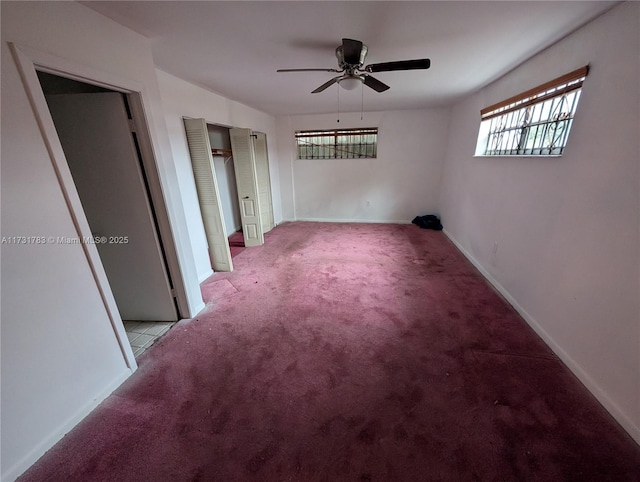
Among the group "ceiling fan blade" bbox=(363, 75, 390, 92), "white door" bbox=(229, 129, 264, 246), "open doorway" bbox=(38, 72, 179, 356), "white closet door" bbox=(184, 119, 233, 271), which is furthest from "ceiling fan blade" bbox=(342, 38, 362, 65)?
"white door" bbox=(229, 129, 264, 246)

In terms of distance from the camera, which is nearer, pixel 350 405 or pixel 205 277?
pixel 350 405

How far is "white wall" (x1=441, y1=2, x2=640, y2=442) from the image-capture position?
1.38 metres

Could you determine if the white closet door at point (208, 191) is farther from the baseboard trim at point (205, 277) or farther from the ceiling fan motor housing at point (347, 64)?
the ceiling fan motor housing at point (347, 64)

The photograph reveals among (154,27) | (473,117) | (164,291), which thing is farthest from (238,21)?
Result: (473,117)

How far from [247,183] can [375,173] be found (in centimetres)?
285

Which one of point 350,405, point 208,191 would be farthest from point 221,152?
point 350,405

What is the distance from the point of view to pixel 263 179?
4918 millimetres

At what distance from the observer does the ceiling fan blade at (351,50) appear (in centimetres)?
165

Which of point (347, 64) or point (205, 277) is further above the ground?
point (347, 64)

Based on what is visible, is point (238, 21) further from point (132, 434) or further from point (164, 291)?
point (132, 434)

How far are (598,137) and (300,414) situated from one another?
8.60 feet

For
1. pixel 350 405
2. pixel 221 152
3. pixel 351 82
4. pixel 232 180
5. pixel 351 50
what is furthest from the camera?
pixel 232 180

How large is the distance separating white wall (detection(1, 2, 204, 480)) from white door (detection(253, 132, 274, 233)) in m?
3.11

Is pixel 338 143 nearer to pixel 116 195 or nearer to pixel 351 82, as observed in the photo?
pixel 351 82
